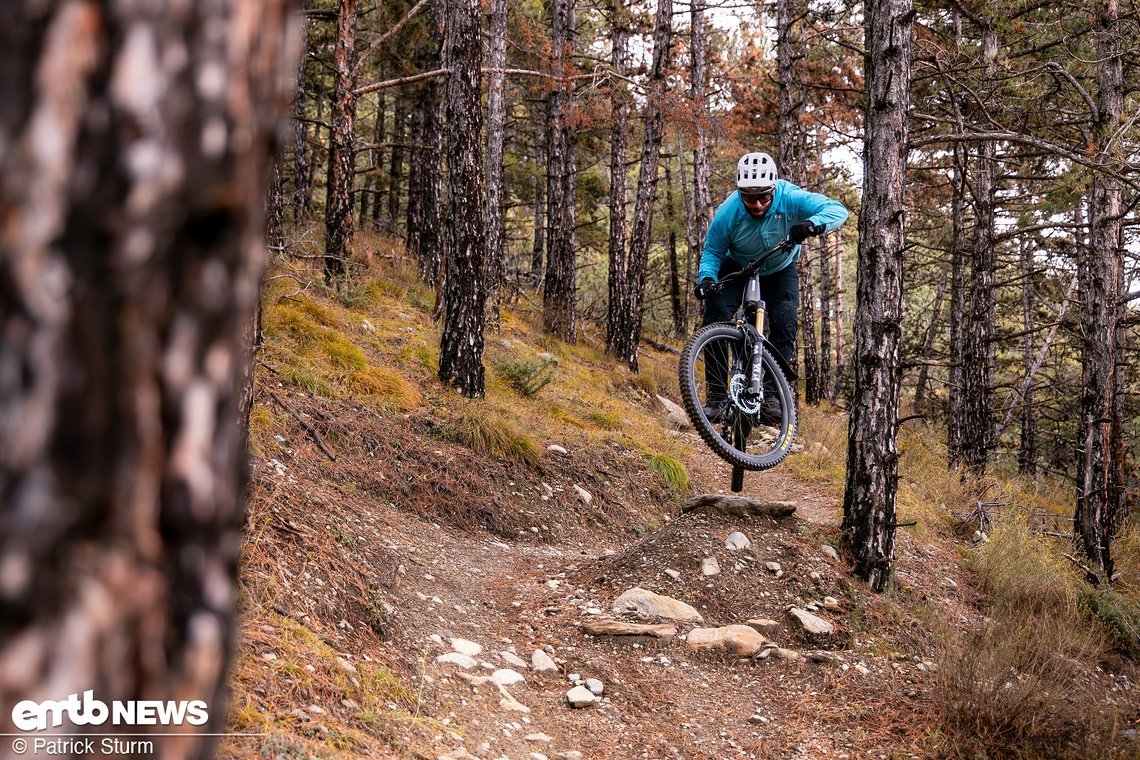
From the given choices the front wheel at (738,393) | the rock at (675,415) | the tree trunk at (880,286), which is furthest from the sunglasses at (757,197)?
the rock at (675,415)

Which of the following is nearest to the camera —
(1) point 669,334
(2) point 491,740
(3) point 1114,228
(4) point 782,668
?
(2) point 491,740

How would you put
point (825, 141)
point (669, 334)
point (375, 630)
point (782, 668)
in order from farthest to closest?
point (669, 334)
point (825, 141)
point (782, 668)
point (375, 630)

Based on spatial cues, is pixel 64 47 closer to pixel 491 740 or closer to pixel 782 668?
pixel 491 740

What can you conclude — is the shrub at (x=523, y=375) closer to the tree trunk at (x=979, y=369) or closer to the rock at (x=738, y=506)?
the rock at (x=738, y=506)

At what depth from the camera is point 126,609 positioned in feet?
2.71

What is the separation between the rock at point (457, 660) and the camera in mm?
4414

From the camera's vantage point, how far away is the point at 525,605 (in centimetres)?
570

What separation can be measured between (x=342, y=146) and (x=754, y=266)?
24.2ft

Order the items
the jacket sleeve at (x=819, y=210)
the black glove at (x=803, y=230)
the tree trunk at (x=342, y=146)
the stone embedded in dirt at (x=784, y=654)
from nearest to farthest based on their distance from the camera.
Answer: the stone embedded in dirt at (x=784, y=654) < the black glove at (x=803, y=230) < the jacket sleeve at (x=819, y=210) < the tree trunk at (x=342, y=146)

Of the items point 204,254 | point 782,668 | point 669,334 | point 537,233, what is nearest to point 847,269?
point 669,334

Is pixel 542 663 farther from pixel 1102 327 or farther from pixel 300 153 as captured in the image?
pixel 300 153

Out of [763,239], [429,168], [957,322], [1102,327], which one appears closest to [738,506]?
[763,239]

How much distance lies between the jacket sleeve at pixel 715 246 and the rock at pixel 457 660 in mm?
3593

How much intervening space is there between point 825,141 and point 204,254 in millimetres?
25079
